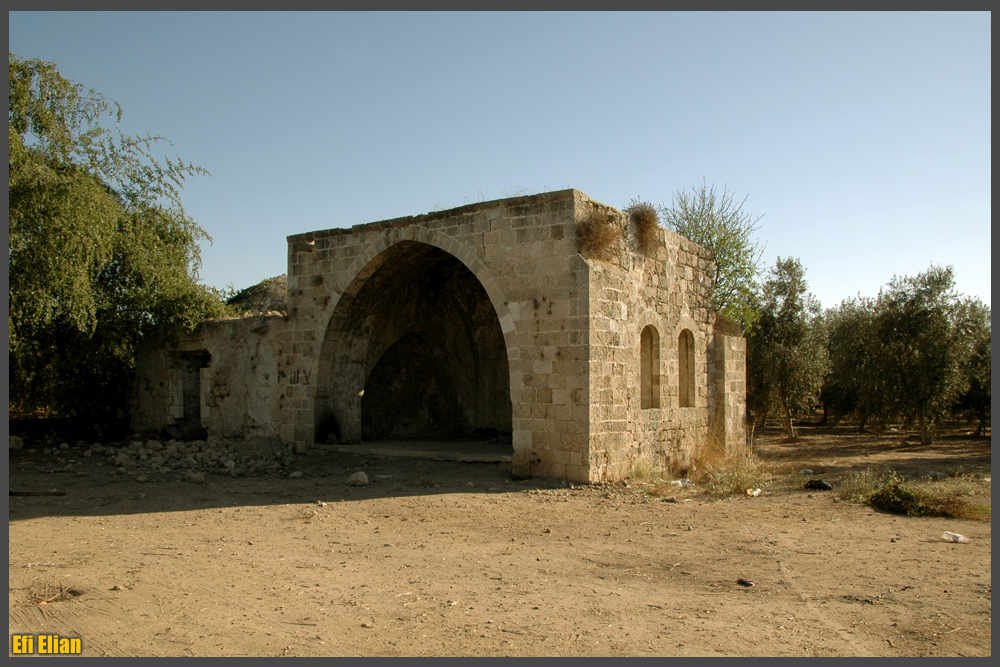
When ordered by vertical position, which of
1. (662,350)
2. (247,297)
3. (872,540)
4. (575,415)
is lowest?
(872,540)

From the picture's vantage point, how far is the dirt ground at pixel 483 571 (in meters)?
3.96

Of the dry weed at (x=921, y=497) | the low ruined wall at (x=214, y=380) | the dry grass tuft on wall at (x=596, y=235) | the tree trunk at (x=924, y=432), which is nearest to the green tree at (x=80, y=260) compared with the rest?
the low ruined wall at (x=214, y=380)

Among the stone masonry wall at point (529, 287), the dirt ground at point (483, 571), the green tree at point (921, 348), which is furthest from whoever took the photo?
the green tree at point (921, 348)

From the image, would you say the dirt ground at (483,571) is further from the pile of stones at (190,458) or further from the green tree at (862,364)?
the green tree at (862,364)

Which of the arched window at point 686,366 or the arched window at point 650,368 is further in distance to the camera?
the arched window at point 686,366

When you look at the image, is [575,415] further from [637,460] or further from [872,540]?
[872,540]

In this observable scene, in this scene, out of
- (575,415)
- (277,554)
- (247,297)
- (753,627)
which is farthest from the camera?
(247,297)

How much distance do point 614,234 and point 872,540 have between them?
4.75 metres

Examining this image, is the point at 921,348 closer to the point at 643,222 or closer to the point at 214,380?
the point at 643,222

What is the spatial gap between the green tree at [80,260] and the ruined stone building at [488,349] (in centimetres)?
80

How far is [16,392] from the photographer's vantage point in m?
12.2

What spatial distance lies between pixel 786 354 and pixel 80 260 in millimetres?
15481

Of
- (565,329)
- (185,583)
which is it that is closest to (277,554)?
(185,583)

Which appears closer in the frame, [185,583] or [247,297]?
[185,583]
